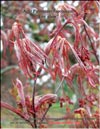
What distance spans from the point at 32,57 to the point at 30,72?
2.1 inches

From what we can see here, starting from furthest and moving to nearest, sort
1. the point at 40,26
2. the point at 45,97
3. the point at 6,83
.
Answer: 1. the point at 6,83
2. the point at 40,26
3. the point at 45,97

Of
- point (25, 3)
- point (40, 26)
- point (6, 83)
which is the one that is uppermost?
point (25, 3)

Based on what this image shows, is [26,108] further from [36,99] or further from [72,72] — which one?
[72,72]

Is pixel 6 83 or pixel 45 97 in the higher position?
pixel 45 97

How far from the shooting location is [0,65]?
6.14 m

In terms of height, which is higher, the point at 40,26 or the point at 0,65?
the point at 40,26

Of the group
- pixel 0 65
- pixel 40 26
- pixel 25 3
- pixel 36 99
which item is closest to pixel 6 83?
pixel 0 65

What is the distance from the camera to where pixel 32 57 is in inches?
34.8

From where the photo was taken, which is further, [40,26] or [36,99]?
[40,26]

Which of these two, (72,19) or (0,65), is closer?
(72,19)

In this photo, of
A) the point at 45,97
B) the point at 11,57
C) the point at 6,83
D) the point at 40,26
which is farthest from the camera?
the point at 11,57

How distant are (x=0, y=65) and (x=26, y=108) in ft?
17.0

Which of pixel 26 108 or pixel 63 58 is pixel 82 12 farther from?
pixel 26 108

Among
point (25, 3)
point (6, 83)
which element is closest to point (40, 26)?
point (25, 3)
